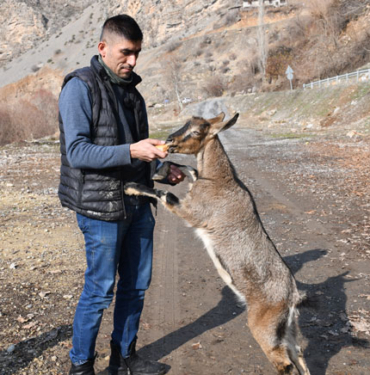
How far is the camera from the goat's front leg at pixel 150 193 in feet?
12.6

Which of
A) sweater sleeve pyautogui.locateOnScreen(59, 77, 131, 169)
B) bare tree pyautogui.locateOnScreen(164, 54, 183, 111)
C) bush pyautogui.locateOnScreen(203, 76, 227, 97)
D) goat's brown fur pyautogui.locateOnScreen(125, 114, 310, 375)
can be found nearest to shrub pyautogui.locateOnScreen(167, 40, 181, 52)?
bare tree pyautogui.locateOnScreen(164, 54, 183, 111)

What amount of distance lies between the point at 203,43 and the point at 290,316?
283 feet

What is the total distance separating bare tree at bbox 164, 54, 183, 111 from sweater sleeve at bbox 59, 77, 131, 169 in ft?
228

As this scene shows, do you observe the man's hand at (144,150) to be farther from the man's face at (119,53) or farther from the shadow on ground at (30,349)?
the shadow on ground at (30,349)

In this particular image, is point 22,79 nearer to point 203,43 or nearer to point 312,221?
point 203,43

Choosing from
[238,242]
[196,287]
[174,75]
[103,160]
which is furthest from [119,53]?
[174,75]

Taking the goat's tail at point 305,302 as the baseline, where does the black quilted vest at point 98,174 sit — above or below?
above

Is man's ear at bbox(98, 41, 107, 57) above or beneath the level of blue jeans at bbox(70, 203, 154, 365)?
above

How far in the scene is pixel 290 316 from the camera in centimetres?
407

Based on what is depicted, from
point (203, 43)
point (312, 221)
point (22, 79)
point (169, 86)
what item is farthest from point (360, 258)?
point (22, 79)

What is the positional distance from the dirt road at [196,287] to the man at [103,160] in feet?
3.89

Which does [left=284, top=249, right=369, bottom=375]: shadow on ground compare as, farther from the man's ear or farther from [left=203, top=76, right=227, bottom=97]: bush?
[left=203, top=76, right=227, bottom=97]: bush

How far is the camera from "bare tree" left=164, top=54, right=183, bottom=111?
75062 mm

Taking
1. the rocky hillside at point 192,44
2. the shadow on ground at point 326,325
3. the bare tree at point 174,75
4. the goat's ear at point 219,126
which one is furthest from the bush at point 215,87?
the goat's ear at point 219,126
